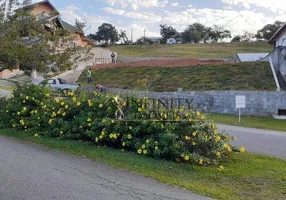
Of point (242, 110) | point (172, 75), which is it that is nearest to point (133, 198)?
point (242, 110)

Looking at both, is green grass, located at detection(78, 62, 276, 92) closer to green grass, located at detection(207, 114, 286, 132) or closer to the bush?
green grass, located at detection(207, 114, 286, 132)

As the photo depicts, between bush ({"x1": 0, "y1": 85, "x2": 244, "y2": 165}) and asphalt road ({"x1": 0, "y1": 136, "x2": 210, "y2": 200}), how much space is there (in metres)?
1.01

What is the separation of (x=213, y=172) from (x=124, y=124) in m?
2.16

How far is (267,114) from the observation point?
1966 cm

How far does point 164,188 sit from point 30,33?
8176mm

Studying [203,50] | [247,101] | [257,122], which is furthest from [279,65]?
[203,50]

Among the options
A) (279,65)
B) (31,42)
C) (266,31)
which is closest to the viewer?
(31,42)

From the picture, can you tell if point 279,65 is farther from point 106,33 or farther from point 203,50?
point 106,33

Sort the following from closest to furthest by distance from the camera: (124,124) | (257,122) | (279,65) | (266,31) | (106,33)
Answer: (124,124), (257,122), (279,65), (266,31), (106,33)

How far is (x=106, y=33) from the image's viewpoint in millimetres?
89500

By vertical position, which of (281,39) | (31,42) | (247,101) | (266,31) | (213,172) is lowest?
(213,172)

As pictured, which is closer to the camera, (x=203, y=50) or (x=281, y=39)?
(x=281, y=39)

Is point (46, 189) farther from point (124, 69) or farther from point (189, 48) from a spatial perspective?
point (189, 48)

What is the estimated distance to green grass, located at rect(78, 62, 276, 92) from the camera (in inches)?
923
